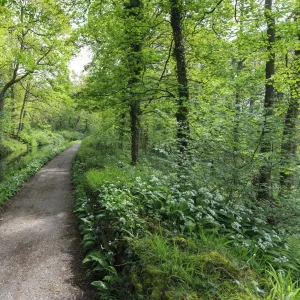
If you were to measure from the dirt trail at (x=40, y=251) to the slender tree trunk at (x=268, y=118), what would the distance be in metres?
3.89

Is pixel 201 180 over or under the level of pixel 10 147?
over

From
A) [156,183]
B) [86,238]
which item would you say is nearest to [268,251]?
[156,183]

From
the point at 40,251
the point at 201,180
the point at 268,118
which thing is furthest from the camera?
the point at 201,180

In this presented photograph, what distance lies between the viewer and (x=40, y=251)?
4484 millimetres

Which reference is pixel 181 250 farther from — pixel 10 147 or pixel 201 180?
pixel 10 147

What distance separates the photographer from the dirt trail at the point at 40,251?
11.2ft

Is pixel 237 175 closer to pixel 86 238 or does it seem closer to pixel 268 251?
pixel 268 251

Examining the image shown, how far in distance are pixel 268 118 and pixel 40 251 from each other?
203 inches

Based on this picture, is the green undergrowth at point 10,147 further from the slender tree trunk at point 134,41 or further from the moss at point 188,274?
the moss at point 188,274

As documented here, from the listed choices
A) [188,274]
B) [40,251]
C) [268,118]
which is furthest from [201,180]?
[40,251]

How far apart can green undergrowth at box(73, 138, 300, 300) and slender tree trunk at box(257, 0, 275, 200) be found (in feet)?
3.04

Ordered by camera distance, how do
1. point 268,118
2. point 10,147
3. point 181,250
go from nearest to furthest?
point 181,250
point 268,118
point 10,147

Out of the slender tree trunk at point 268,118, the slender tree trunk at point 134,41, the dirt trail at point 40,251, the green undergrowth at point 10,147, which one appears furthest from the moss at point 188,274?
the green undergrowth at point 10,147

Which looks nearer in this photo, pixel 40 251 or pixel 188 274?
pixel 188 274
